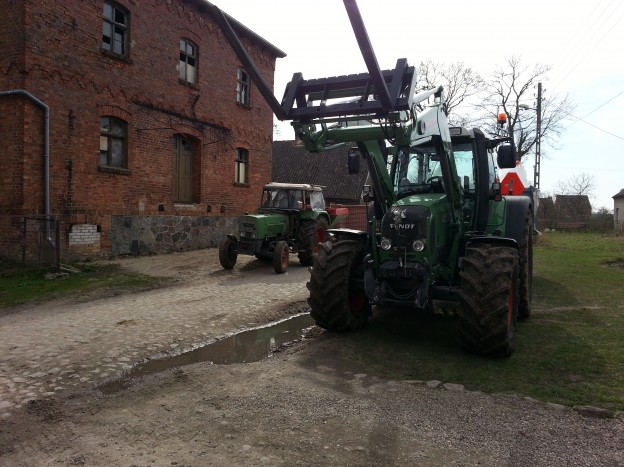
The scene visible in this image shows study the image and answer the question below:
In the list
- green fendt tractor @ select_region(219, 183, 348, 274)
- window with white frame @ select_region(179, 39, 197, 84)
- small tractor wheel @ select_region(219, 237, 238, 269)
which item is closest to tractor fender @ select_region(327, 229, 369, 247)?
green fendt tractor @ select_region(219, 183, 348, 274)

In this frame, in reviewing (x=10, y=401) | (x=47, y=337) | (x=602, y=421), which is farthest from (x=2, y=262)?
(x=602, y=421)

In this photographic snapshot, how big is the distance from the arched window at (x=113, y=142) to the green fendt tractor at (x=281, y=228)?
4093mm

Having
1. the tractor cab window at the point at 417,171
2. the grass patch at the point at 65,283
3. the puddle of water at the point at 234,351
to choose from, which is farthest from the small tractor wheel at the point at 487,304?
the grass patch at the point at 65,283

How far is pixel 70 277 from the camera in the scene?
1047 cm

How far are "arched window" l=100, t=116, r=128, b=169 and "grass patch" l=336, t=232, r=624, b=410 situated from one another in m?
9.67

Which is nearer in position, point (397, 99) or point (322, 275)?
point (397, 99)

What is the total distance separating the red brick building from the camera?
37.0 ft

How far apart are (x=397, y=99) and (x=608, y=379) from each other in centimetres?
331

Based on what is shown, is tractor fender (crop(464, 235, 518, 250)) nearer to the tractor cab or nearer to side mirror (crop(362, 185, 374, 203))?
side mirror (crop(362, 185, 374, 203))

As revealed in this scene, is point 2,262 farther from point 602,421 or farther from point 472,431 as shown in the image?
point 602,421

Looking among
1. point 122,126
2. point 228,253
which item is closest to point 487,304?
point 228,253

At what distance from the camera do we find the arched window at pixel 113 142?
13391mm

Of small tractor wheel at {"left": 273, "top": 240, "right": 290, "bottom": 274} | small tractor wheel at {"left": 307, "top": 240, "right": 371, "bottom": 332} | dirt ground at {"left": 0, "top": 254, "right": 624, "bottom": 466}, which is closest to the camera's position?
dirt ground at {"left": 0, "top": 254, "right": 624, "bottom": 466}

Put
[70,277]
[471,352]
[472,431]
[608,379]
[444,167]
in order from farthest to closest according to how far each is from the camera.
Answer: [70,277] → [444,167] → [471,352] → [608,379] → [472,431]
